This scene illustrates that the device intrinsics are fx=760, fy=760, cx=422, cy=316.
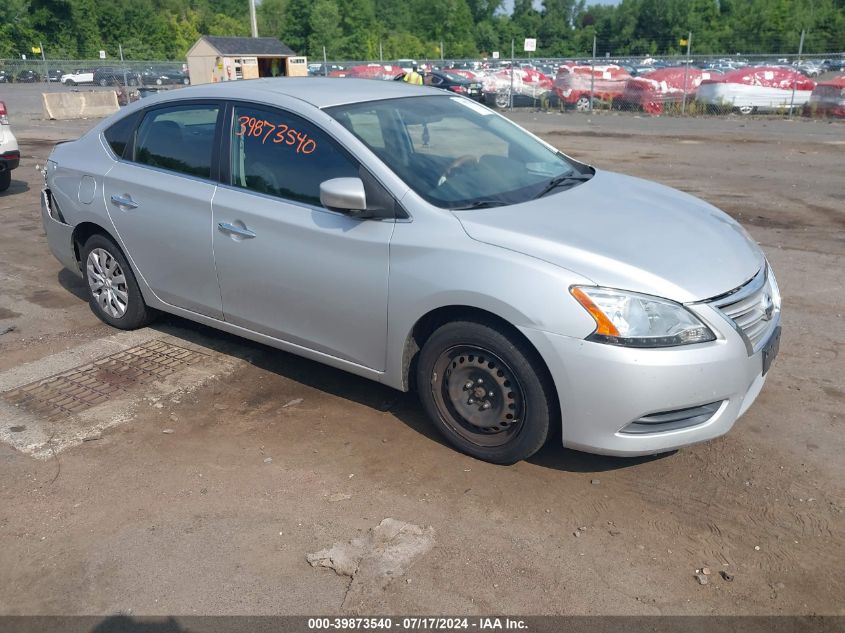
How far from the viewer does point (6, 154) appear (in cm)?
1034

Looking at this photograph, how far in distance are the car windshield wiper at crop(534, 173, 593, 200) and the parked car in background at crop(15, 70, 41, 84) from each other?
48.3 meters

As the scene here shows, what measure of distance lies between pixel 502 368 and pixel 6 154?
30.8ft

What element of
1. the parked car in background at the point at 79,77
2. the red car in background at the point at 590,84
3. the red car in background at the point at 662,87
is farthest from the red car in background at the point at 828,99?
the parked car in background at the point at 79,77

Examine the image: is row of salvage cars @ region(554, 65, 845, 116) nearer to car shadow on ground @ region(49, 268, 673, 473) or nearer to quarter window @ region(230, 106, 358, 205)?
car shadow on ground @ region(49, 268, 673, 473)

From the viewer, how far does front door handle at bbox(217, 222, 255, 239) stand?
4.39m

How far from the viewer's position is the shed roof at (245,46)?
3550cm

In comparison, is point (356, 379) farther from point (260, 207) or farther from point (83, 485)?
point (83, 485)

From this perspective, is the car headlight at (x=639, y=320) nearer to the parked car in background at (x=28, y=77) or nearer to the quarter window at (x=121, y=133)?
the quarter window at (x=121, y=133)

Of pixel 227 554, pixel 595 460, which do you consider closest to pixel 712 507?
pixel 595 460

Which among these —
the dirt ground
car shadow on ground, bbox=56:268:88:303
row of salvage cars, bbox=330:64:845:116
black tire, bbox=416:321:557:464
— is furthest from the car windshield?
row of salvage cars, bbox=330:64:845:116

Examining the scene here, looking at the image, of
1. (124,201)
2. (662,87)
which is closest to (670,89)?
(662,87)

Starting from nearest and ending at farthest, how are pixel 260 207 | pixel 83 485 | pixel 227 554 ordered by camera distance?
pixel 227 554 → pixel 83 485 → pixel 260 207

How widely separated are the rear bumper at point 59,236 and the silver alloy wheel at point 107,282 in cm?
21

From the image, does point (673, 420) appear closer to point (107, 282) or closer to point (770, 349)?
point (770, 349)
